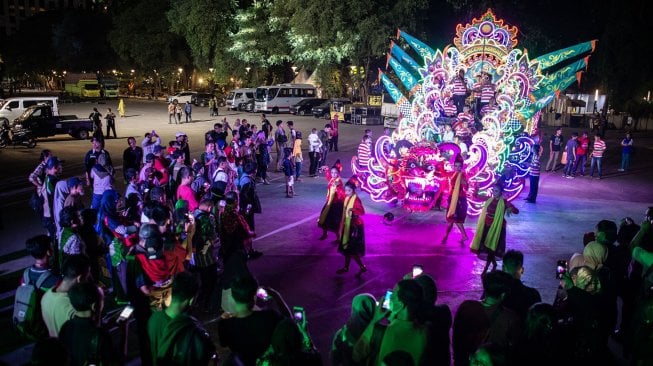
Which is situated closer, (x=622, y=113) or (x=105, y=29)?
(x=622, y=113)

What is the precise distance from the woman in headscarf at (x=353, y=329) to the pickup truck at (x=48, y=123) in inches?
914

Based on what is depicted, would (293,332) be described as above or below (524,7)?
below

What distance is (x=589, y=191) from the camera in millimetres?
15609

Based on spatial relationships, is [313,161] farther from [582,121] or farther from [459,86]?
[582,121]

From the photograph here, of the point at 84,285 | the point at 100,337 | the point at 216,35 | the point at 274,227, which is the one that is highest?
the point at 216,35

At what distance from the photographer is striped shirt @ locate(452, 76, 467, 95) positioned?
14.8 m

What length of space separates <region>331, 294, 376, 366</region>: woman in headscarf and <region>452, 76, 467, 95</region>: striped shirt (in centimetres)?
1168

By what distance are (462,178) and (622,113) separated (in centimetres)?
3337

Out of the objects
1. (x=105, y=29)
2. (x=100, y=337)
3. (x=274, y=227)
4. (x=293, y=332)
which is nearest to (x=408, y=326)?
(x=293, y=332)

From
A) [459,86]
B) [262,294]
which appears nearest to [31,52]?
[459,86]

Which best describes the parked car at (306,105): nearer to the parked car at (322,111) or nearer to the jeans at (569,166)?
the parked car at (322,111)

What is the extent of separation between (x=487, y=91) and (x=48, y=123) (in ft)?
65.0

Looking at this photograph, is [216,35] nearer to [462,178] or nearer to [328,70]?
[328,70]

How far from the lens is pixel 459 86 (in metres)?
14.8
